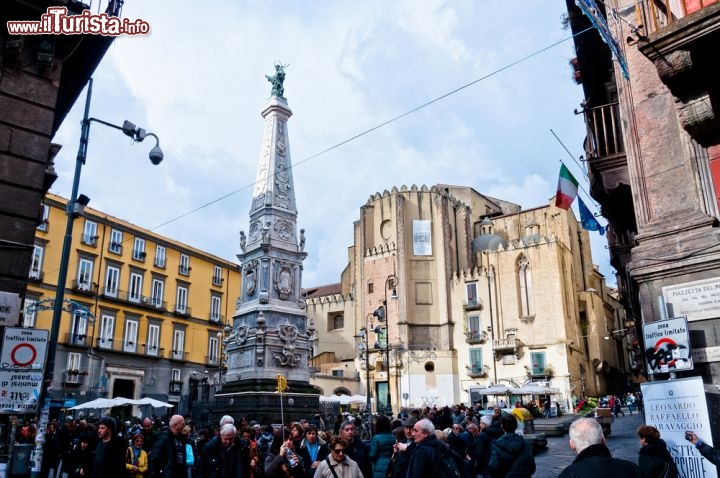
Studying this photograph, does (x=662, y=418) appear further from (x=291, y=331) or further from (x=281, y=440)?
(x=291, y=331)

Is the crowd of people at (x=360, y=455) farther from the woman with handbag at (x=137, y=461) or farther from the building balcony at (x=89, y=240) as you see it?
the building balcony at (x=89, y=240)

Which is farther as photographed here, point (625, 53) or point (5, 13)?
point (625, 53)

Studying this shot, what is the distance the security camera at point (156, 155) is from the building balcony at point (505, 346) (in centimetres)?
3910

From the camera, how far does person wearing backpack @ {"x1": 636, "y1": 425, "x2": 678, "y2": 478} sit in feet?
18.0

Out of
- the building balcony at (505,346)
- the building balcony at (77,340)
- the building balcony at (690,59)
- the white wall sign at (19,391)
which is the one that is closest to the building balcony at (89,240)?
the building balcony at (77,340)

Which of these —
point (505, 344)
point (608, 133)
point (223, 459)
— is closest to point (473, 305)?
point (505, 344)

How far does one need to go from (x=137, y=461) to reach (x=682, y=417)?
291 inches

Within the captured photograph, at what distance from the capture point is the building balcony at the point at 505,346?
45750 mm

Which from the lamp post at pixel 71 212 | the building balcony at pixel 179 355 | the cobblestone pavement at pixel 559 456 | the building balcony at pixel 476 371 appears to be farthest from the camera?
the building balcony at pixel 476 371

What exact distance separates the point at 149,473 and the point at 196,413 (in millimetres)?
15674

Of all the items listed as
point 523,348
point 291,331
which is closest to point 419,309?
point 523,348

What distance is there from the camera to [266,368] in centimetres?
1936

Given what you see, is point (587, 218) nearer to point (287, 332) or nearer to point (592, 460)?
point (287, 332)

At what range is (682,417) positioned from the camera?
6.37 metres
